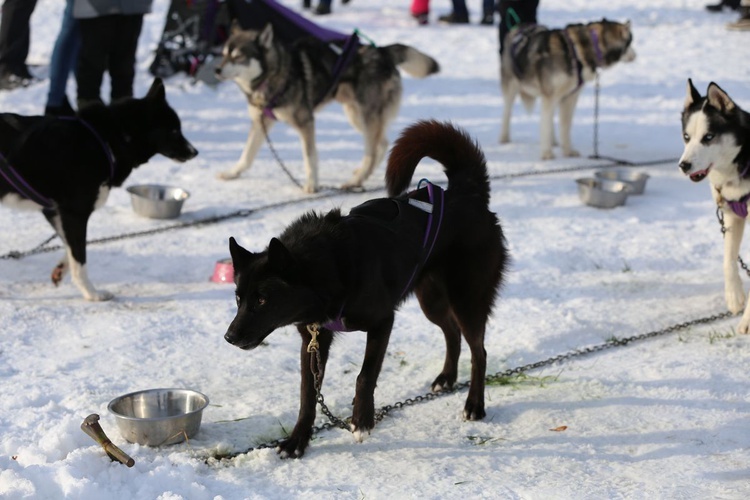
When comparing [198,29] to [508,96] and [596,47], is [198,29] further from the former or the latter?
[596,47]

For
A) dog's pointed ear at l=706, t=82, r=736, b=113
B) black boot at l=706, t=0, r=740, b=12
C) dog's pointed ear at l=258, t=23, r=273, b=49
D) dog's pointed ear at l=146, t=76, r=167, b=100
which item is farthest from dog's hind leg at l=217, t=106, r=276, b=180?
black boot at l=706, t=0, r=740, b=12

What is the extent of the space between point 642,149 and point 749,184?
13.0 feet

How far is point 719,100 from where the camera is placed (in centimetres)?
426

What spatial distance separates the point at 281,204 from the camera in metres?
6.12

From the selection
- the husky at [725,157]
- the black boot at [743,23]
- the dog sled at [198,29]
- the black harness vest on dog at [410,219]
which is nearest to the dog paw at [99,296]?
the black harness vest on dog at [410,219]

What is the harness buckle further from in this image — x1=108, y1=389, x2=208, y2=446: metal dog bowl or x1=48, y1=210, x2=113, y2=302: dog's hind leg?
x1=48, y1=210, x2=113, y2=302: dog's hind leg

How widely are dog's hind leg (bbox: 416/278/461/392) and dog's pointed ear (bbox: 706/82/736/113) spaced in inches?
71.3

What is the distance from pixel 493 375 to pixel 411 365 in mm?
359

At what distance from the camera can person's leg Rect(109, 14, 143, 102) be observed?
246 inches

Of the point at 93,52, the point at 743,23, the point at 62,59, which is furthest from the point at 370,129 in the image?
the point at 743,23

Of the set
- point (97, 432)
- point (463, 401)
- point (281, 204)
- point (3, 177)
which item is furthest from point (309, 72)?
point (97, 432)

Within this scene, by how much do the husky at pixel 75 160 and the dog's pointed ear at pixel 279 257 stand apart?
2.06m

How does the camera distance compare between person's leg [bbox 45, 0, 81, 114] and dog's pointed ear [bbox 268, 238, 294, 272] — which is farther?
person's leg [bbox 45, 0, 81, 114]

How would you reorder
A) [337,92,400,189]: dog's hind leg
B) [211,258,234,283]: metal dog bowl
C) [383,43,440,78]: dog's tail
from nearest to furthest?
[211,258,234,283]: metal dog bowl
[337,92,400,189]: dog's hind leg
[383,43,440,78]: dog's tail
